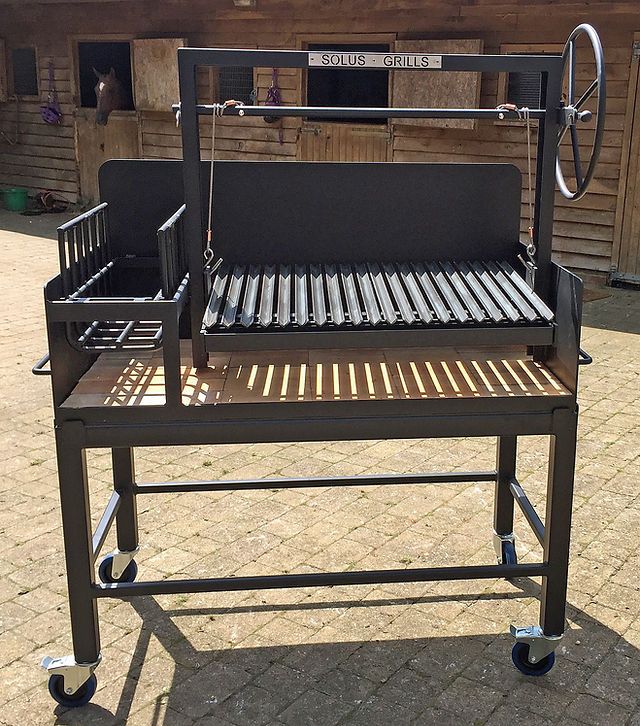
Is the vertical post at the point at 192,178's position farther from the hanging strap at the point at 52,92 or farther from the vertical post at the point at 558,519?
the hanging strap at the point at 52,92

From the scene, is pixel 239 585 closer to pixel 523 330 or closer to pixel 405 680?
pixel 405 680

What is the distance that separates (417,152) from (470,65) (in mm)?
7325

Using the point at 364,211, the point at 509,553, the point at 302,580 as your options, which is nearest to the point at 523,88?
the point at 364,211

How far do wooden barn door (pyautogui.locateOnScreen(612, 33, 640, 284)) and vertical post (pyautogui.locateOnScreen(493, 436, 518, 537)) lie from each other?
18.9ft

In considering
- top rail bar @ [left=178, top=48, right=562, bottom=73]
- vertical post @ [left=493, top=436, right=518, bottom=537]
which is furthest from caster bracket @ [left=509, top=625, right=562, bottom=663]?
top rail bar @ [left=178, top=48, right=562, bottom=73]

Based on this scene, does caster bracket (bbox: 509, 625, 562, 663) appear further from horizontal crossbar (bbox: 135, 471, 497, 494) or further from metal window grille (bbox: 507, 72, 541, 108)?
metal window grille (bbox: 507, 72, 541, 108)

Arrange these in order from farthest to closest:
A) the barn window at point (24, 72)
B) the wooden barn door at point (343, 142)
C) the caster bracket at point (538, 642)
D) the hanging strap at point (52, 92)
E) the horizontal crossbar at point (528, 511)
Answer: the barn window at point (24, 72)
the hanging strap at point (52, 92)
the wooden barn door at point (343, 142)
the horizontal crossbar at point (528, 511)
the caster bracket at point (538, 642)

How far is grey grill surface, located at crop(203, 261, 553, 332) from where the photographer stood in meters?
2.71

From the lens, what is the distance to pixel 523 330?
2699 millimetres

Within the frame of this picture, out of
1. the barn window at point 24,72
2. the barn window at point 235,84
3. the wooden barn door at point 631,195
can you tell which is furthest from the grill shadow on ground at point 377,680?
the barn window at point 24,72

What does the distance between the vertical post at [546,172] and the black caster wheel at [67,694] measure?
2023 millimetres

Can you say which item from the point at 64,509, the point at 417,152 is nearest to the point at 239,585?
the point at 64,509

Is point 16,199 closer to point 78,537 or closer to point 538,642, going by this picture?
point 78,537

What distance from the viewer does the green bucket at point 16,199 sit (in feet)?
46.3
